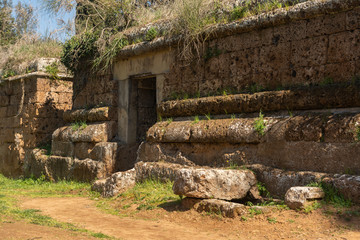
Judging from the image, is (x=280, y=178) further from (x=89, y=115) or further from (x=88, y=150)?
(x=89, y=115)

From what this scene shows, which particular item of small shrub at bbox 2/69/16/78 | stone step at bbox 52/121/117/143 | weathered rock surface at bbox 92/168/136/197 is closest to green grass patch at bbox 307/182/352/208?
weathered rock surface at bbox 92/168/136/197

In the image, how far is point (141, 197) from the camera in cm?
656

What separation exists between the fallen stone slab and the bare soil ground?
76 mm

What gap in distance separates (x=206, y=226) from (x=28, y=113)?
7741 mm

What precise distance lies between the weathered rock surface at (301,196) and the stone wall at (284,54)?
1612 millimetres

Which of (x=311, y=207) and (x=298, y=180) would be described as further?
(x=298, y=180)

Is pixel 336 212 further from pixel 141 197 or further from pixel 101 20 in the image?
pixel 101 20

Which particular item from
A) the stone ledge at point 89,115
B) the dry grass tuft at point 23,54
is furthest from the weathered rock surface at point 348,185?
the dry grass tuft at point 23,54

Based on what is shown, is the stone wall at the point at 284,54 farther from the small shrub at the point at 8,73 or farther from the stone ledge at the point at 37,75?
the small shrub at the point at 8,73

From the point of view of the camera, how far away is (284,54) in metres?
6.18

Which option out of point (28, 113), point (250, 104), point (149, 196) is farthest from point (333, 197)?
point (28, 113)

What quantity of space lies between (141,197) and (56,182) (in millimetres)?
3745

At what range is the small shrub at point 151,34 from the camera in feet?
27.0

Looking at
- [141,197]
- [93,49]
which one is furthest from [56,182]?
[141,197]
